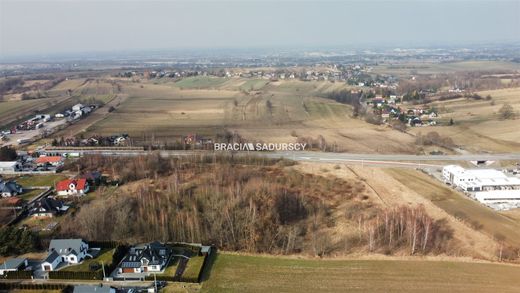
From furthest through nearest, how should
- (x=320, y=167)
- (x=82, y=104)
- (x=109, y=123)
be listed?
(x=82, y=104), (x=109, y=123), (x=320, y=167)

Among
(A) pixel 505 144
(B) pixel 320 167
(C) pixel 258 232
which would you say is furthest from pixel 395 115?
(C) pixel 258 232

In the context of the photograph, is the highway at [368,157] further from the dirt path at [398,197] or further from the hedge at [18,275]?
the hedge at [18,275]

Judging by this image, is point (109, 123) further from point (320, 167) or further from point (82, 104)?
point (320, 167)

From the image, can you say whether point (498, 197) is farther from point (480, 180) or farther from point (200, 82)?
point (200, 82)

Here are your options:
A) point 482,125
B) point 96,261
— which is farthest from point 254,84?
point 96,261

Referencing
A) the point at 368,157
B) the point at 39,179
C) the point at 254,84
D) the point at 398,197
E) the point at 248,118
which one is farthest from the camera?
the point at 254,84

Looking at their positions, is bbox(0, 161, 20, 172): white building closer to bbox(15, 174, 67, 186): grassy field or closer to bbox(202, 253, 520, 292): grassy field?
bbox(15, 174, 67, 186): grassy field

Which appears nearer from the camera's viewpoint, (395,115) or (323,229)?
(323,229)
